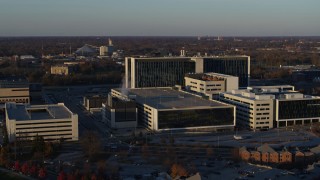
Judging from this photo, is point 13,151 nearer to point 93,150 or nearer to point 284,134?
point 93,150

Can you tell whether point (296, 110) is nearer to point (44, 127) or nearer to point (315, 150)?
point (315, 150)

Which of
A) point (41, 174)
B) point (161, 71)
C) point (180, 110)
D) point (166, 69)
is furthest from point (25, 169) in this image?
point (166, 69)

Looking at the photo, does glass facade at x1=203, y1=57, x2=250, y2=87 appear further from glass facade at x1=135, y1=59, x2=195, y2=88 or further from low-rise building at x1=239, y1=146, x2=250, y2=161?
low-rise building at x1=239, y1=146, x2=250, y2=161

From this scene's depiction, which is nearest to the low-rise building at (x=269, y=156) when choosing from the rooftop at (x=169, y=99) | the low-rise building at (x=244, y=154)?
the low-rise building at (x=244, y=154)

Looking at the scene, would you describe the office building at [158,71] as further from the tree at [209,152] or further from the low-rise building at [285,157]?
the low-rise building at [285,157]

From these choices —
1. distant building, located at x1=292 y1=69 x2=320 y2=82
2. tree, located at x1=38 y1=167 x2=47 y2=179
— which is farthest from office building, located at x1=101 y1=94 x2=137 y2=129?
distant building, located at x1=292 y1=69 x2=320 y2=82

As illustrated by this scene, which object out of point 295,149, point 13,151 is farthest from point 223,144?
point 13,151

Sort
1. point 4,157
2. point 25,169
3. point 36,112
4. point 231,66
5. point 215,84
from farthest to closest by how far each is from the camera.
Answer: point 231,66 < point 215,84 < point 36,112 < point 4,157 < point 25,169
